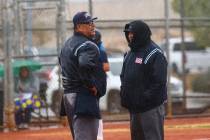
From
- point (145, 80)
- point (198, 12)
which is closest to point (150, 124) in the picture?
point (145, 80)

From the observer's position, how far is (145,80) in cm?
765

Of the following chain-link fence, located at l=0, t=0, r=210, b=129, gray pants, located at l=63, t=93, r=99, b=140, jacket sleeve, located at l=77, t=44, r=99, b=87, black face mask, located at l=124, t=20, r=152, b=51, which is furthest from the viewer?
chain-link fence, located at l=0, t=0, r=210, b=129

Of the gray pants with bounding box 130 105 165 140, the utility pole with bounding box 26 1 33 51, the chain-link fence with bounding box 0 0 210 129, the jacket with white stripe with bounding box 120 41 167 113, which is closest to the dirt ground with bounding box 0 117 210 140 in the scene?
the chain-link fence with bounding box 0 0 210 129

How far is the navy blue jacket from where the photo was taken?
795 centimetres

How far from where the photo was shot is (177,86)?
1866 centimetres

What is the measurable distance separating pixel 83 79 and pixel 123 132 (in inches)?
282

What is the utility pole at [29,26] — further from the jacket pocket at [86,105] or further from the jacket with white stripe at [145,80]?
the jacket with white stripe at [145,80]

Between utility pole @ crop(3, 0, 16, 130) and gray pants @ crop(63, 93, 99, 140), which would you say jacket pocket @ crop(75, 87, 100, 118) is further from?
utility pole @ crop(3, 0, 16, 130)

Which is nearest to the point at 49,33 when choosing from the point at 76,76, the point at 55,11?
the point at 55,11

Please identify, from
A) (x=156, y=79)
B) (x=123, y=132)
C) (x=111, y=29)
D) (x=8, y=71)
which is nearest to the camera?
(x=156, y=79)

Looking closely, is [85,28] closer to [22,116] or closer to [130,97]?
[130,97]

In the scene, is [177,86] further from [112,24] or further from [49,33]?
[49,33]

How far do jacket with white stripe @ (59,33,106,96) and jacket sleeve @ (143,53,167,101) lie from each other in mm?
693

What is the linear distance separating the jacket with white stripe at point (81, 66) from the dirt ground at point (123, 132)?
5323 mm
